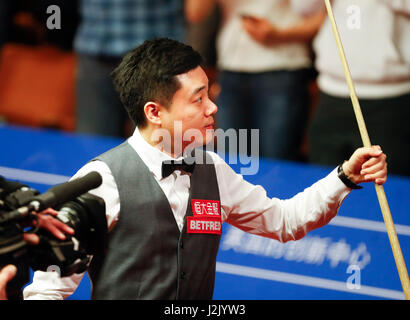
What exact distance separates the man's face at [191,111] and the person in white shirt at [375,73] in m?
1.15

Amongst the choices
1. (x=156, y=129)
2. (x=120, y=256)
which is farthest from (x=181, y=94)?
(x=120, y=256)

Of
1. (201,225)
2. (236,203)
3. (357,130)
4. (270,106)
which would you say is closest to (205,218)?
(201,225)

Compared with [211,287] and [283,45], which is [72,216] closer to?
[211,287]

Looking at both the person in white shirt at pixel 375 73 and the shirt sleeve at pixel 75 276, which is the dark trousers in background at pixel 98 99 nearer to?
the person in white shirt at pixel 375 73

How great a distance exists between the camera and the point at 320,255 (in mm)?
2900

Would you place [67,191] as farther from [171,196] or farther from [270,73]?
[270,73]

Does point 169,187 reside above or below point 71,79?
below

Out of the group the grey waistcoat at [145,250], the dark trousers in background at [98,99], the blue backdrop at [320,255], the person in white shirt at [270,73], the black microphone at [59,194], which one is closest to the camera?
the black microphone at [59,194]

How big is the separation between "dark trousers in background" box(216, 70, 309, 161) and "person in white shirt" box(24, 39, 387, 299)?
51.9 inches

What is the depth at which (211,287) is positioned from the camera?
2.10 m

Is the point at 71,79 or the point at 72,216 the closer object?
the point at 72,216

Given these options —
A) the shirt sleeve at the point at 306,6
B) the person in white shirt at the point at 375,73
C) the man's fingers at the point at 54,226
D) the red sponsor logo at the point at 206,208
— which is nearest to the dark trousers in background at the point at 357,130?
the person in white shirt at the point at 375,73

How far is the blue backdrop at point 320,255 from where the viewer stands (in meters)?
2.84
